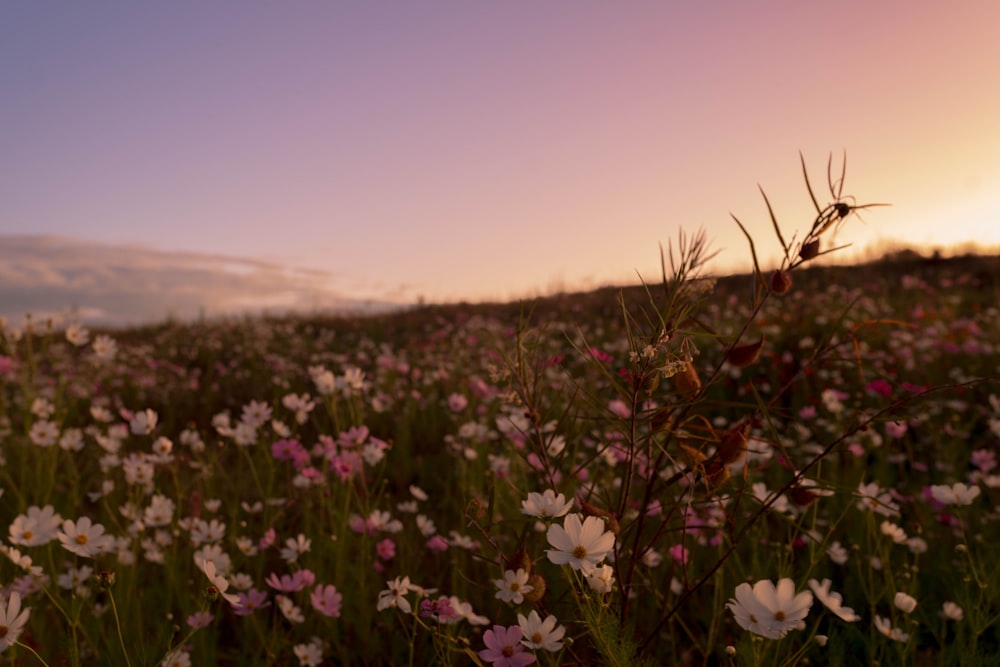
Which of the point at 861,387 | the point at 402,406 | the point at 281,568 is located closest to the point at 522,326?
the point at 281,568

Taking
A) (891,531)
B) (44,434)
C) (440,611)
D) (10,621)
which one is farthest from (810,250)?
(44,434)

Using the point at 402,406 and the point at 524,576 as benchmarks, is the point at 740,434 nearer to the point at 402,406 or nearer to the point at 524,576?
the point at 524,576

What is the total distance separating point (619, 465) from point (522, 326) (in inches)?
99.4

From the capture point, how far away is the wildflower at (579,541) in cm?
117

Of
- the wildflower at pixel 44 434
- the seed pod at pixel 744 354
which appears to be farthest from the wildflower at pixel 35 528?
the seed pod at pixel 744 354

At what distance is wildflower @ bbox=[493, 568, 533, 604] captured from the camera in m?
1.31

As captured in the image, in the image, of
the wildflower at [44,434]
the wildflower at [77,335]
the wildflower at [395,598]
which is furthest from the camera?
the wildflower at [77,335]

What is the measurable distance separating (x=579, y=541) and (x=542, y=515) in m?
0.14

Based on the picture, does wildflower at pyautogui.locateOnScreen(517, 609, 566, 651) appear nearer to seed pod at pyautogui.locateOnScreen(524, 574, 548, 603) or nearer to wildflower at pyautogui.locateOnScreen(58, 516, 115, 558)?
seed pod at pyautogui.locateOnScreen(524, 574, 548, 603)

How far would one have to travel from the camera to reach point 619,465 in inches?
152

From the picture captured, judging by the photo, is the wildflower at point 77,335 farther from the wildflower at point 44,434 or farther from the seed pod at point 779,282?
the seed pod at point 779,282

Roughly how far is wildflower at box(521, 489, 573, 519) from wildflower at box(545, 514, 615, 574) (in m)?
0.10

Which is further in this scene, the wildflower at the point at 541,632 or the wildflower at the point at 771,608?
the wildflower at the point at 541,632

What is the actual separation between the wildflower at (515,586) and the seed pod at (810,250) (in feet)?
2.63
